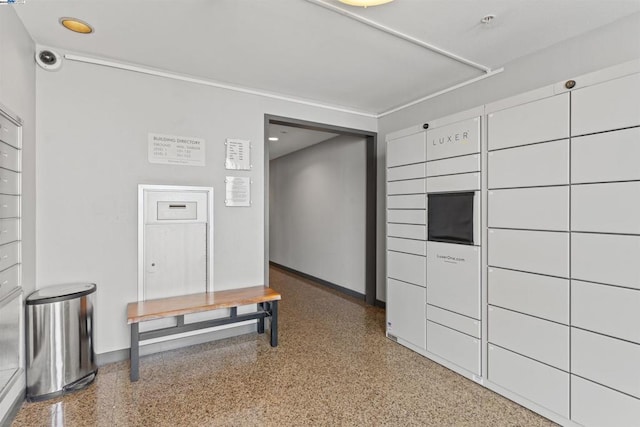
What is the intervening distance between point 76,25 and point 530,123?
3.38 meters

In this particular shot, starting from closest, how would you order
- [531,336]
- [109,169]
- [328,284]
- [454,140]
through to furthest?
[531,336] < [454,140] < [109,169] < [328,284]

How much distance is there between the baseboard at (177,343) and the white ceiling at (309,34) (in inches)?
106

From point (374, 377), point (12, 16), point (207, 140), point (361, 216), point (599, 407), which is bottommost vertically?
point (374, 377)

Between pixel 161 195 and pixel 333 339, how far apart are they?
2.34 metres

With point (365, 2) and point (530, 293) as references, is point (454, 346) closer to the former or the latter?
point (530, 293)

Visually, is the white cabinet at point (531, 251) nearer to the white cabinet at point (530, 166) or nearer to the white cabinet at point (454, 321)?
the white cabinet at point (530, 166)

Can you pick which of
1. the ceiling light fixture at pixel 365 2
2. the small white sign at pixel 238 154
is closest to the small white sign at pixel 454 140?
the ceiling light fixture at pixel 365 2

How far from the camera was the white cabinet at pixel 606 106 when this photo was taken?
178cm

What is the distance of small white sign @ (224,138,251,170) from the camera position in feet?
11.3

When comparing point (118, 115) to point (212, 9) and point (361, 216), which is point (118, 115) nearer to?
point (212, 9)

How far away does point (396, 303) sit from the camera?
3391 millimetres

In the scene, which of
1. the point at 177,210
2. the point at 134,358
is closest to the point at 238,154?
the point at 177,210

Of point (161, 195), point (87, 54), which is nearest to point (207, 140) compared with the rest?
point (161, 195)

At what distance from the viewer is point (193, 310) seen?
2.83 meters
